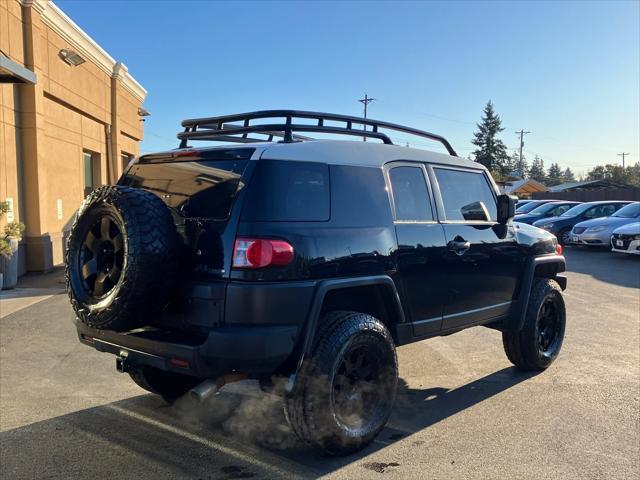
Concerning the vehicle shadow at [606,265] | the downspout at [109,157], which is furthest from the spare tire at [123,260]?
the downspout at [109,157]

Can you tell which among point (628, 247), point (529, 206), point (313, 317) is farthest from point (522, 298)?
point (529, 206)

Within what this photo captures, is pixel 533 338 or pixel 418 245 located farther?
pixel 533 338

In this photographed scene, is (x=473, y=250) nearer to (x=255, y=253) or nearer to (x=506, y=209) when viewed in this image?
(x=506, y=209)

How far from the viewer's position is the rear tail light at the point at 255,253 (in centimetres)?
318

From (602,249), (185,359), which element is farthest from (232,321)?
(602,249)

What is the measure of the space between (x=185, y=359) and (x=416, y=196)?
216 centimetres

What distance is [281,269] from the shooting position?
10.6 feet

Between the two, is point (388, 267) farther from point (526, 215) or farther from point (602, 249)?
point (526, 215)

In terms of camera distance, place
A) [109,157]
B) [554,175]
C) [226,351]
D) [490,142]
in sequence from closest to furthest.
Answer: [226,351] < [109,157] < [490,142] < [554,175]

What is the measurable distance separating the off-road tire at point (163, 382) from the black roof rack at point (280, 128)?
1873 mm

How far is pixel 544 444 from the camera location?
381cm

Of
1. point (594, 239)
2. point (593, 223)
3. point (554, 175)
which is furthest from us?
point (554, 175)

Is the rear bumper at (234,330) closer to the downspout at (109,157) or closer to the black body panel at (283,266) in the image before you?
the black body panel at (283,266)

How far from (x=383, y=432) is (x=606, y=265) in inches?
452
